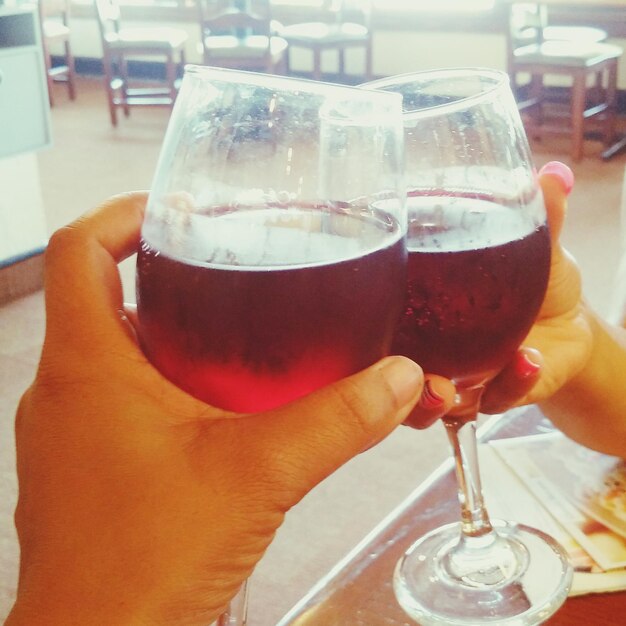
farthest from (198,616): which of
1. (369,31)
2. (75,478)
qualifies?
(369,31)

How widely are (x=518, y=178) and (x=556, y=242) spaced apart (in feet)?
0.56

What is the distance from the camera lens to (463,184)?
55 cm

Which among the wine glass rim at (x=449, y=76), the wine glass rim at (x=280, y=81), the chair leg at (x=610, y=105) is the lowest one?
the chair leg at (x=610, y=105)

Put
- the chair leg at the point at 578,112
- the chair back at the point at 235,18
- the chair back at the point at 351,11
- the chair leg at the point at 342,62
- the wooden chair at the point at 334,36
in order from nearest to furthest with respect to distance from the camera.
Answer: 1. the chair leg at the point at 578,112
2. the chair back at the point at 235,18
3. the wooden chair at the point at 334,36
4. the chair back at the point at 351,11
5. the chair leg at the point at 342,62

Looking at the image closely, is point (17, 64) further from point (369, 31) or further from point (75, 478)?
point (369, 31)

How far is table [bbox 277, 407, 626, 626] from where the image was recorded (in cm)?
61

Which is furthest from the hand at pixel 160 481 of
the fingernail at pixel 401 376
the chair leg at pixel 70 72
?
the chair leg at pixel 70 72

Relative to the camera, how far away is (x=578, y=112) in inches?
168

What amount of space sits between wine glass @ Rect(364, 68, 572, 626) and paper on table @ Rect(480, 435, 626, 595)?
31 mm

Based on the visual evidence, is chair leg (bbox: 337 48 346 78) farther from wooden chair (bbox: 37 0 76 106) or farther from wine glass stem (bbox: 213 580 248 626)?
wine glass stem (bbox: 213 580 248 626)

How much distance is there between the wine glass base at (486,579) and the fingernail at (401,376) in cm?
21

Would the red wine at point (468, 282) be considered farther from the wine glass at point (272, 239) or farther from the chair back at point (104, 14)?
the chair back at point (104, 14)

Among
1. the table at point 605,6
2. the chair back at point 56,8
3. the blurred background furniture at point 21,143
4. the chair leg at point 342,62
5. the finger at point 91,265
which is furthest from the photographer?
the chair back at point 56,8

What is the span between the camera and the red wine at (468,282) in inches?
20.3
